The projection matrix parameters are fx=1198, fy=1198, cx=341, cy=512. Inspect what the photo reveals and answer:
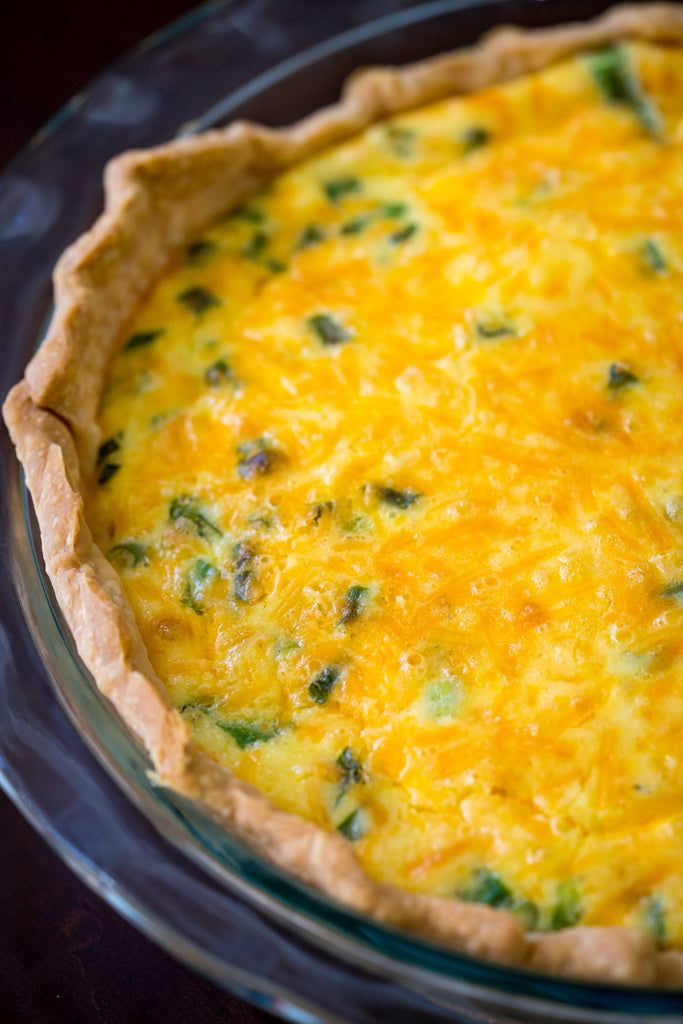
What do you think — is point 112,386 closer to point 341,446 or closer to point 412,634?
point 341,446

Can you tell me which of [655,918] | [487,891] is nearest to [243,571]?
[487,891]

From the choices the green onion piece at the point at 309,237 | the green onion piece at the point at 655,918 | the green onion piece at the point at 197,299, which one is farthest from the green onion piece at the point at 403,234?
the green onion piece at the point at 655,918

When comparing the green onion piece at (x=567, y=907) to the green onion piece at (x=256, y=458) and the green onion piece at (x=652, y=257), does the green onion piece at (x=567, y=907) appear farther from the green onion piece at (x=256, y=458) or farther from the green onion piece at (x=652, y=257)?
the green onion piece at (x=652, y=257)

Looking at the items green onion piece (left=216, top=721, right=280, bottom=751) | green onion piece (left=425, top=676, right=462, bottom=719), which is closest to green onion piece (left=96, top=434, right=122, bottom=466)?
green onion piece (left=216, top=721, right=280, bottom=751)

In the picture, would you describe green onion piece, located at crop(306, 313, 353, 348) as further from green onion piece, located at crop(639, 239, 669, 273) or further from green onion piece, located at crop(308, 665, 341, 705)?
green onion piece, located at crop(308, 665, 341, 705)

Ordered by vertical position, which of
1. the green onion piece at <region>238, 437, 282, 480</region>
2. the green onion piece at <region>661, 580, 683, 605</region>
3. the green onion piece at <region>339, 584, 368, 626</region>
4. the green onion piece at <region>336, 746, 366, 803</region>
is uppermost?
the green onion piece at <region>238, 437, 282, 480</region>

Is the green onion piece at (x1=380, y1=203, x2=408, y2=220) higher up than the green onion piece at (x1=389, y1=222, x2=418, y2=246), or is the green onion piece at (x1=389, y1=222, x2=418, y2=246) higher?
the green onion piece at (x1=380, y1=203, x2=408, y2=220)

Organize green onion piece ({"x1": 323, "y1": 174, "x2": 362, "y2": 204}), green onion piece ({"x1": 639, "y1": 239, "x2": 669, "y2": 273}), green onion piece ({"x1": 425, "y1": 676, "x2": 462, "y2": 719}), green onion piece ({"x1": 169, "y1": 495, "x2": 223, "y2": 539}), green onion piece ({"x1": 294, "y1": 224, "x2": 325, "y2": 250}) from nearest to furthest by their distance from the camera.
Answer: green onion piece ({"x1": 425, "y1": 676, "x2": 462, "y2": 719}) < green onion piece ({"x1": 169, "y1": 495, "x2": 223, "y2": 539}) < green onion piece ({"x1": 639, "y1": 239, "x2": 669, "y2": 273}) < green onion piece ({"x1": 294, "y1": 224, "x2": 325, "y2": 250}) < green onion piece ({"x1": 323, "y1": 174, "x2": 362, "y2": 204})
